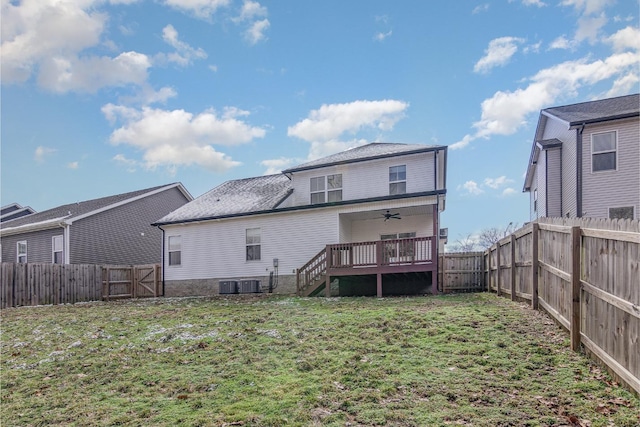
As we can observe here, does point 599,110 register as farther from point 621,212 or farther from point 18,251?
point 18,251

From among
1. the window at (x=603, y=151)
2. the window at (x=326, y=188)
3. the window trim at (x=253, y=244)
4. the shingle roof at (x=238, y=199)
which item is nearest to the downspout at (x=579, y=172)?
the window at (x=603, y=151)

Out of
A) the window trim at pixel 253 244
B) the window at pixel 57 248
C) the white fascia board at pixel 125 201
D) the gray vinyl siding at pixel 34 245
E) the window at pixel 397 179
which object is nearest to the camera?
the window at pixel 397 179

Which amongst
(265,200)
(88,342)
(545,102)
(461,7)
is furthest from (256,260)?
(545,102)

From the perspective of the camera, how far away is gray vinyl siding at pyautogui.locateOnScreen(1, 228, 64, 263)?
20.6m

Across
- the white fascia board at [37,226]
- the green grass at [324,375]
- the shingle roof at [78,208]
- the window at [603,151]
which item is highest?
the window at [603,151]

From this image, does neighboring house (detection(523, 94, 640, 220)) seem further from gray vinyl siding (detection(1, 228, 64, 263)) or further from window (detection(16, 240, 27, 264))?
window (detection(16, 240, 27, 264))

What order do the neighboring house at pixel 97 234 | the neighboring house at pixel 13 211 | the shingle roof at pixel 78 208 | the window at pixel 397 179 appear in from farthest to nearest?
the neighboring house at pixel 13 211 → the shingle roof at pixel 78 208 → the neighboring house at pixel 97 234 → the window at pixel 397 179

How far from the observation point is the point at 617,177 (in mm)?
13133

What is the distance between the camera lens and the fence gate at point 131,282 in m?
18.2

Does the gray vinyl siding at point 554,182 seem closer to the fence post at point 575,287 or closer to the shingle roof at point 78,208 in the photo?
the fence post at point 575,287

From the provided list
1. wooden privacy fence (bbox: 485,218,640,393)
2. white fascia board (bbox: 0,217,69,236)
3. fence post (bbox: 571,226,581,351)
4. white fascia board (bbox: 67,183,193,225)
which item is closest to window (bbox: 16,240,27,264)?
white fascia board (bbox: 0,217,69,236)

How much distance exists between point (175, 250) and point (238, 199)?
3.82m

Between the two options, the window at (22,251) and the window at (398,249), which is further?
the window at (22,251)

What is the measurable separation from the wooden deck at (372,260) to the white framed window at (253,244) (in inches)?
125
